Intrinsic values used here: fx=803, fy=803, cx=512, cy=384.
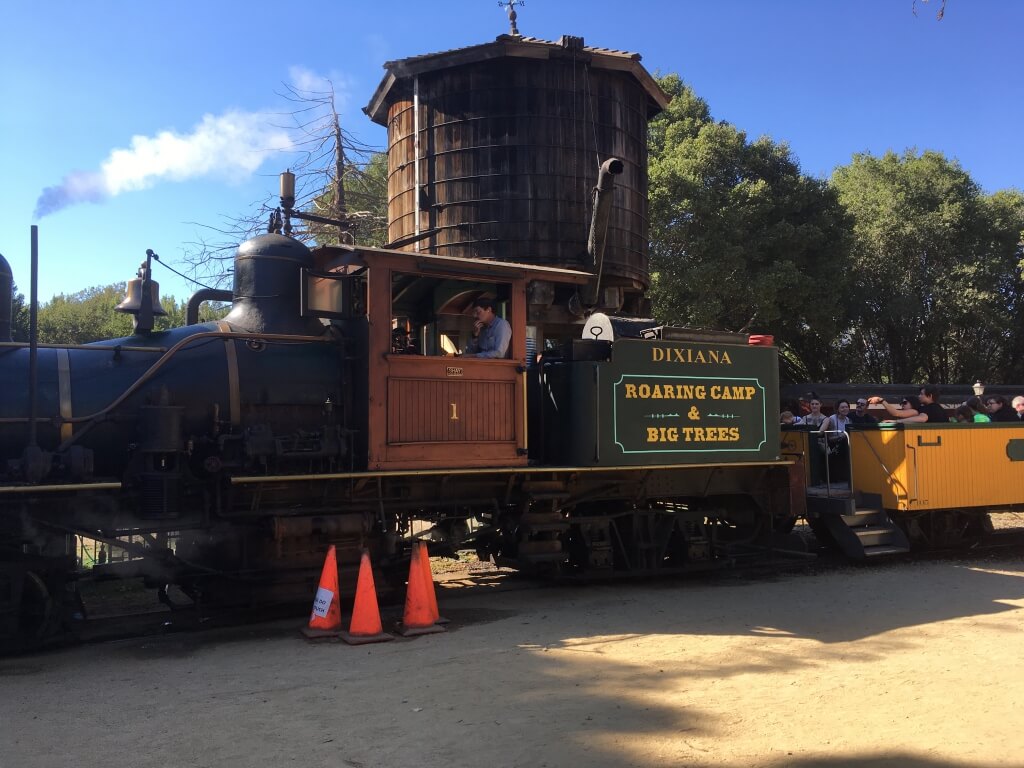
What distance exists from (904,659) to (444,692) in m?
3.26

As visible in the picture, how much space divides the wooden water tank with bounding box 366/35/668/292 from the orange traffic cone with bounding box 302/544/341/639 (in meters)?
8.03

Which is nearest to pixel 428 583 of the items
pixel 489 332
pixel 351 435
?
pixel 351 435

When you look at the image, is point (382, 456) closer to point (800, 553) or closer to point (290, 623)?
point (290, 623)

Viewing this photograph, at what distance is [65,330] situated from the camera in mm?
35469

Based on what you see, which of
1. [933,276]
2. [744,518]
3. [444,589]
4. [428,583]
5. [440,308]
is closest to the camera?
[428,583]

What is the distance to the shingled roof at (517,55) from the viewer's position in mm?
13305

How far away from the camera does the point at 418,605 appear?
253 inches

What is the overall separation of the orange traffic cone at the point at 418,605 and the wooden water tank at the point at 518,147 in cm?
782

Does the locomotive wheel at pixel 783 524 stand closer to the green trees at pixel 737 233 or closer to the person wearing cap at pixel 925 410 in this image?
the person wearing cap at pixel 925 410

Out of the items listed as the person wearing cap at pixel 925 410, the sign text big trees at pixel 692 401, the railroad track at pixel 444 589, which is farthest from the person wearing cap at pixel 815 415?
the sign text big trees at pixel 692 401

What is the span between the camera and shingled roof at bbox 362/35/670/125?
524 inches

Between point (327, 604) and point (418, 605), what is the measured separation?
0.71 m

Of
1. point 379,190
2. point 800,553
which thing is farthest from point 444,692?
point 379,190

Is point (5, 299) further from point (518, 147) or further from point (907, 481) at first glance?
point (907, 481)
